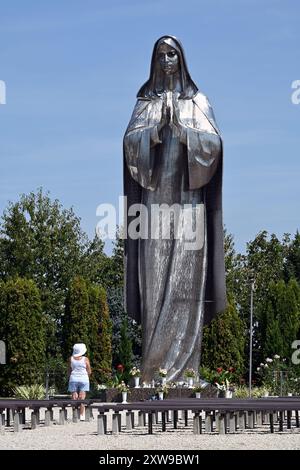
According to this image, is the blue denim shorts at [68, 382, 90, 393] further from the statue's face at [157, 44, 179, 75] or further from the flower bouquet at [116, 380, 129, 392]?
the statue's face at [157, 44, 179, 75]

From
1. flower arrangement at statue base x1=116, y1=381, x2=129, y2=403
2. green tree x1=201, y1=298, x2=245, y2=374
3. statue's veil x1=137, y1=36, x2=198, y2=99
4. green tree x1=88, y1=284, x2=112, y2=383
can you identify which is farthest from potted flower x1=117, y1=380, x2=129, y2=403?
green tree x1=201, y1=298, x2=245, y2=374

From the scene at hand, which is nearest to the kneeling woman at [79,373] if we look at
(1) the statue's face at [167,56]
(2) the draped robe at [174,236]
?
(2) the draped robe at [174,236]

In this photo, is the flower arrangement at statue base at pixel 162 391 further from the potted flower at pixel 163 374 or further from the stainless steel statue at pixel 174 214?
the stainless steel statue at pixel 174 214

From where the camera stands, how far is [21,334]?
120 ft

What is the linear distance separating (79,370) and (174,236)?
3235 mm

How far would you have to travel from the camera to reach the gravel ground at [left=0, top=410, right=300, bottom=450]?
52.9ft

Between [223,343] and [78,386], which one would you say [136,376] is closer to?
[78,386]

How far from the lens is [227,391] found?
24109 millimetres

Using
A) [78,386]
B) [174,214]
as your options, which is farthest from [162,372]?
[174,214]

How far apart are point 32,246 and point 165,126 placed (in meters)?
24.5

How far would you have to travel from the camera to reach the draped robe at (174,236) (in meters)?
24.3

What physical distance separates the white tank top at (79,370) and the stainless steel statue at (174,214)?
1782mm
